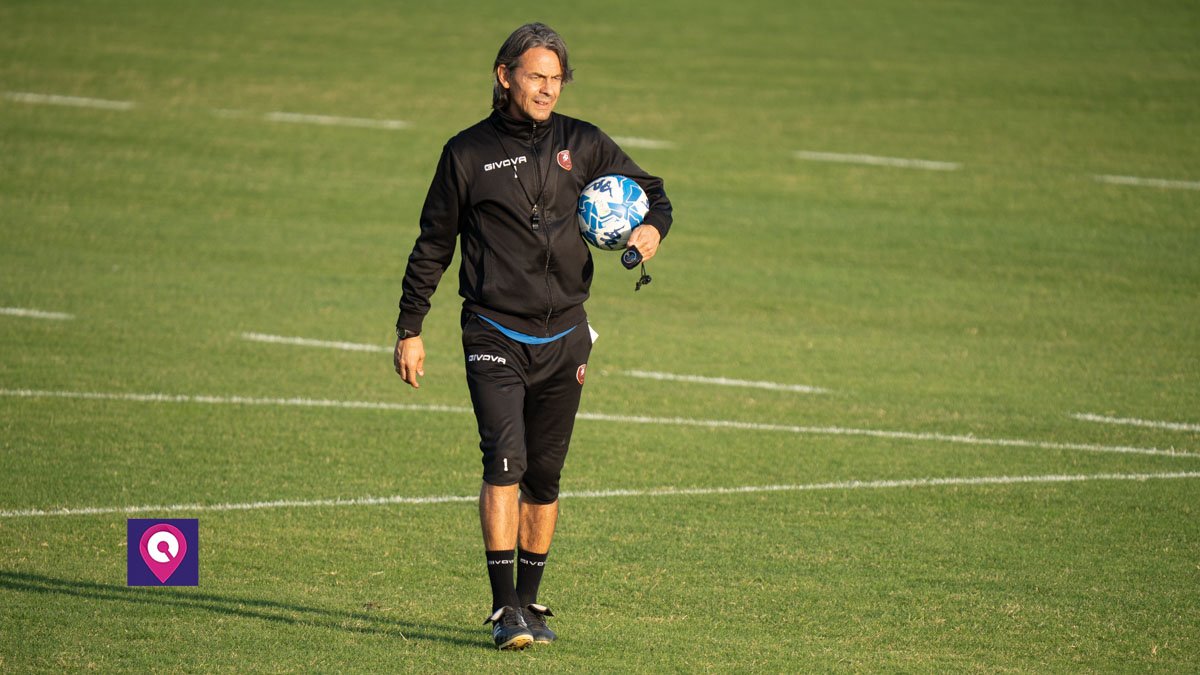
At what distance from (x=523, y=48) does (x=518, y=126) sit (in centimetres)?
37

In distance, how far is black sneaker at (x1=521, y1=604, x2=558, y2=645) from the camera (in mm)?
7617

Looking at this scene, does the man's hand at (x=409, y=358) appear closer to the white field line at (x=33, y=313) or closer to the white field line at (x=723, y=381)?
the white field line at (x=723, y=381)

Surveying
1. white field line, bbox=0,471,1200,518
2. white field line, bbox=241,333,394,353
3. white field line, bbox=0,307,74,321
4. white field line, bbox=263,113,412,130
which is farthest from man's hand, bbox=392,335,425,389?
white field line, bbox=263,113,412,130

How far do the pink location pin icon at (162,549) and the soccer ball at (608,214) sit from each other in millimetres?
2667

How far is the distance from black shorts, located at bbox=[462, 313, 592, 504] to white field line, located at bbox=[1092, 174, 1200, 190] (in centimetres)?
1530

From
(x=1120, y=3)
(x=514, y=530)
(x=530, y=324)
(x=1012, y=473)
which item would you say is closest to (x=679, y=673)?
(x=514, y=530)

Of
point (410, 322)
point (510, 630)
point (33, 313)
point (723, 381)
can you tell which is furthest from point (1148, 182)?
point (510, 630)

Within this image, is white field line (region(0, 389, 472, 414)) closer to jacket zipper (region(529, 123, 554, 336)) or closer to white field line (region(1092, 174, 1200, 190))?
jacket zipper (region(529, 123, 554, 336))

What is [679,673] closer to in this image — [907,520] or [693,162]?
[907,520]

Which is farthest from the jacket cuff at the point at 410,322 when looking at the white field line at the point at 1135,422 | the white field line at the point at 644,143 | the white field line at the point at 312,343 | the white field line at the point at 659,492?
the white field line at the point at 644,143

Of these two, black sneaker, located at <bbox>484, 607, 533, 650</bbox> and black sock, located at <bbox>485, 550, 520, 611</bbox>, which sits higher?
black sock, located at <bbox>485, 550, 520, 611</bbox>

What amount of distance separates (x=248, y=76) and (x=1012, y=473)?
17.8 meters

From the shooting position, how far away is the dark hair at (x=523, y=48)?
24.3 ft

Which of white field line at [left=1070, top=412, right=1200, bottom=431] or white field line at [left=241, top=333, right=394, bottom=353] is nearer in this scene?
white field line at [left=1070, top=412, right=1200, bottom=431]
